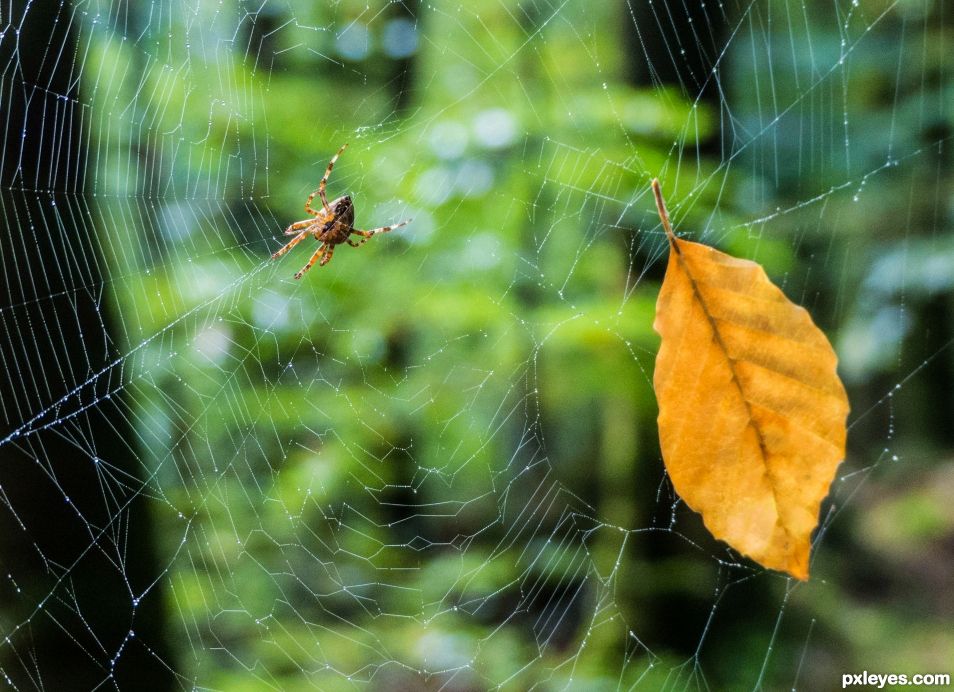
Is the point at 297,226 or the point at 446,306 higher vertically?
the point at 297,226

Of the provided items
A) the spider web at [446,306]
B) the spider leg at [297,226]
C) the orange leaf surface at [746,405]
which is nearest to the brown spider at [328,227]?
the spider leg at [297,226]

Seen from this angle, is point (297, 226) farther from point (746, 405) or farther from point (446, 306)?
point (746, 405)

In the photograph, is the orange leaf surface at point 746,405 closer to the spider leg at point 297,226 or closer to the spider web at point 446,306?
the spider web at point 446,306

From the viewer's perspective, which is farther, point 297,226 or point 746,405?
point 297,226

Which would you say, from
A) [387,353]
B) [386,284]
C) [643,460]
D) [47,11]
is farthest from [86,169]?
[643,460]

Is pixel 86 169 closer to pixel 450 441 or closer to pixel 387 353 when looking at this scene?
pixel 387 353

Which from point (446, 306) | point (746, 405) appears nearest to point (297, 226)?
point (446, 306)

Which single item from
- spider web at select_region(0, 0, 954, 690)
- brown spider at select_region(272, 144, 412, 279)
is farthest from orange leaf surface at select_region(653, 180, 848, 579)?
brown spider at select_region(272, 144, 412, 279)
